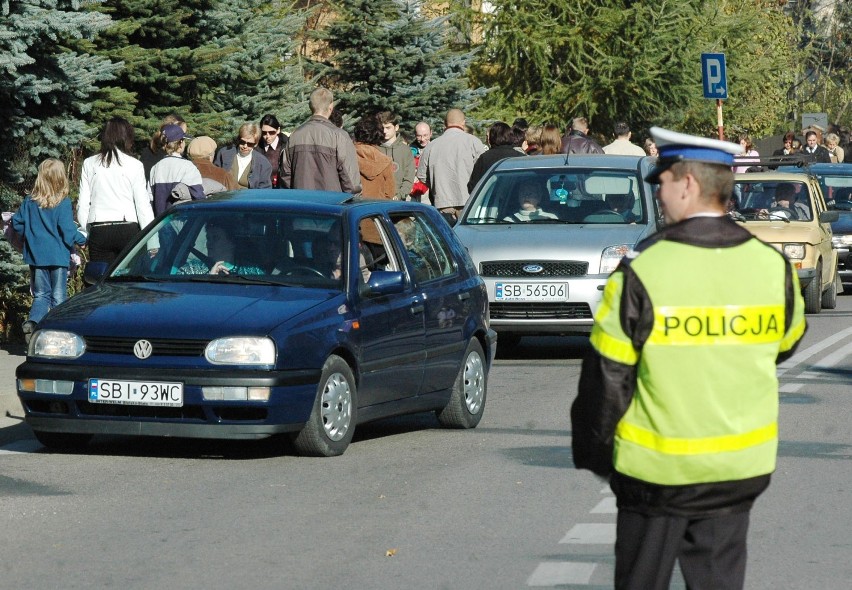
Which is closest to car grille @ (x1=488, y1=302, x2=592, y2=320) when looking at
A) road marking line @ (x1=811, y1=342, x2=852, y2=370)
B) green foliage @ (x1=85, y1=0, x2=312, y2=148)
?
road marking line @ (x1=811, y1=342, x2=852, y2=370)

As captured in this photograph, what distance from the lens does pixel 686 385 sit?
13.5 ft

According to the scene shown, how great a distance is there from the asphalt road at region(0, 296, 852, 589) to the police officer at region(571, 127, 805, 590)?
219 cm

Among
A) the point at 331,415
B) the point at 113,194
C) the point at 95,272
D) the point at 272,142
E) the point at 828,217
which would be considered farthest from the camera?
the point at 828,217

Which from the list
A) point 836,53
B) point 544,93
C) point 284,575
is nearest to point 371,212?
point 284,575

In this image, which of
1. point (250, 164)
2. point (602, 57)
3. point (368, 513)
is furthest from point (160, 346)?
point (602, 57)

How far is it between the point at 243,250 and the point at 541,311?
4917mm

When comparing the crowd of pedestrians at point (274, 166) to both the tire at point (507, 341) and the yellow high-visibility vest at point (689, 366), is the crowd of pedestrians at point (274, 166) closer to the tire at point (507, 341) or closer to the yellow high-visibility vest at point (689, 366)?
the tire at point (507, 341)

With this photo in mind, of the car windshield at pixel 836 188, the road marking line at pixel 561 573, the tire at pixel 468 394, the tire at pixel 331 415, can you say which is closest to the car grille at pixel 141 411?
the tire at pixel 331 415

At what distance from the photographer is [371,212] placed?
10.3 meters

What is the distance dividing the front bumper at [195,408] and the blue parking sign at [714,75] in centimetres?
1928

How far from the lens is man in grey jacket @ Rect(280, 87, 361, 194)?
566 inches

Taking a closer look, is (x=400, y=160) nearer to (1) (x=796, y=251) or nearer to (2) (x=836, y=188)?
(1) (x=796, y=251)

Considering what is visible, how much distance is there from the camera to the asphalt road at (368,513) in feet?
21.5

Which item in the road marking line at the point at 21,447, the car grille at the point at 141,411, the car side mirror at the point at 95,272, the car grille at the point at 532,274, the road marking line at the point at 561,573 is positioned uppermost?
the car side mirror at the point at 95,272
